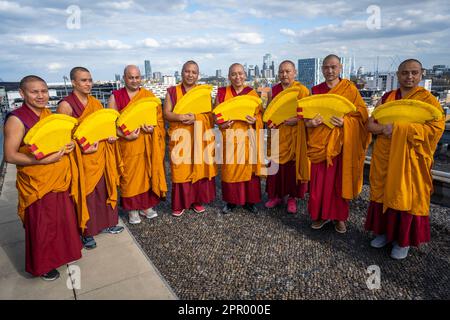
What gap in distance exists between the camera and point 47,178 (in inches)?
124

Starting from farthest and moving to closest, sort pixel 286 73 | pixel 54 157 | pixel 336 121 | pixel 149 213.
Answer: pixel 149 213 → pixel 286 73 → pixel 336 121 → pixel 54 157

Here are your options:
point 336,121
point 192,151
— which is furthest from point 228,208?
point 336,121

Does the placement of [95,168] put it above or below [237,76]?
below

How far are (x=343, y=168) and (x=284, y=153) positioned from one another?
103 cm

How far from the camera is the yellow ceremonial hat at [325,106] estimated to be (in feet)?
12.1

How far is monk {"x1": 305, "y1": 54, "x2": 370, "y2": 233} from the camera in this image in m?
3.85

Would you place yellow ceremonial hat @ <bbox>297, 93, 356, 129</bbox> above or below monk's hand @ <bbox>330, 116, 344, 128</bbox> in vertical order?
above

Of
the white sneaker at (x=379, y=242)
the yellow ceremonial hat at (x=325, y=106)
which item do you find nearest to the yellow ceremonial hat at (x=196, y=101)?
the yellow ceremonial hat at (x=325, y=106)

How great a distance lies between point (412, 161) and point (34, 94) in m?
3.96

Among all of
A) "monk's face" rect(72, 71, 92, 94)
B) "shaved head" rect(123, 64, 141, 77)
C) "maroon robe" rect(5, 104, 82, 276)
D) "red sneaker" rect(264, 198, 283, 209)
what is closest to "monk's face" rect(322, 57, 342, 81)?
"red sneaker" rect(264, 198, 283, 209)

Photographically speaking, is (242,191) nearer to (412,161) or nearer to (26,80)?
(412,161)

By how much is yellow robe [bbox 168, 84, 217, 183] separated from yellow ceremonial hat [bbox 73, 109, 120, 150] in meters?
1.03

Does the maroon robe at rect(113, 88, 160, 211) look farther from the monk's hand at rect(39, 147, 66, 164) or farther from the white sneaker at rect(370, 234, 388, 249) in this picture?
the white sneaker at rect(370, 234, 388, 249)


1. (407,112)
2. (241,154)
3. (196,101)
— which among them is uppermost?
(196,101)
